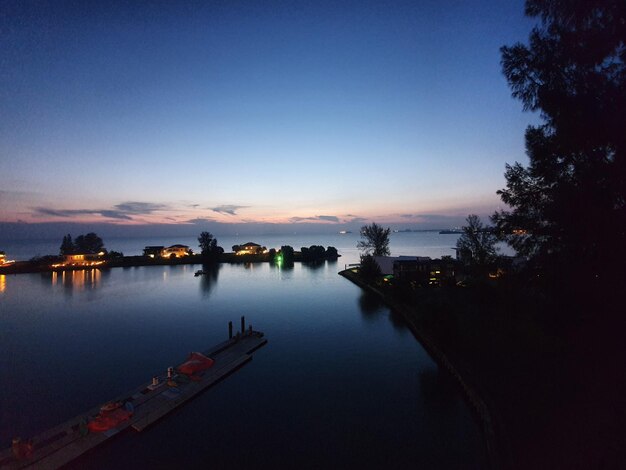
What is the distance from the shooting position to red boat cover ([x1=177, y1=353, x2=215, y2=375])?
18.3m

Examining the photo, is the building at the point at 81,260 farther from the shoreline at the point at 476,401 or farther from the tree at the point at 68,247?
the shoreline at the point at 476,401

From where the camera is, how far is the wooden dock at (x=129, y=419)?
11.6 m

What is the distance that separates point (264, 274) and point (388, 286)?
33.6 m

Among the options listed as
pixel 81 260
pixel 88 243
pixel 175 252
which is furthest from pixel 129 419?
pixel 88 243

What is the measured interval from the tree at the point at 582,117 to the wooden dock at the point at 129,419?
57.2 ft

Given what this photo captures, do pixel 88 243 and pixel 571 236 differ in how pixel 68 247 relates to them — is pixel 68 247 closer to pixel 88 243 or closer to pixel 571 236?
pixel 88 243

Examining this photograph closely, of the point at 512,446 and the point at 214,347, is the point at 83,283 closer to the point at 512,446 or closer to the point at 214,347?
the point at 214,347

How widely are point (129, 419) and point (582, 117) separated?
65.1 ft

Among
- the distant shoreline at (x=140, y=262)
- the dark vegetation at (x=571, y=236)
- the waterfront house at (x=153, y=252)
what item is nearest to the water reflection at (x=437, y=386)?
the dark vegetation at (x=571, y=236)

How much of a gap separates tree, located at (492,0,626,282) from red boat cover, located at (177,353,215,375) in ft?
59.1

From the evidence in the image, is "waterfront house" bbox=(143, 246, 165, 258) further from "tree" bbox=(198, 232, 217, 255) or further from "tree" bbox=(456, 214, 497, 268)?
"tree" bbox=(456, 214, 497, 268)

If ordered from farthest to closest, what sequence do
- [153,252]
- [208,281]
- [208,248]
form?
[153,252] < [208,248] < [208,281]

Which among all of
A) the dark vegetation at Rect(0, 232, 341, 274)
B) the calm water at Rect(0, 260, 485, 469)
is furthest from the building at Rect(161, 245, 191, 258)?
the calm water at Rect(0, 260, 485, 469)

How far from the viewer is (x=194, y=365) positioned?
18.7m
